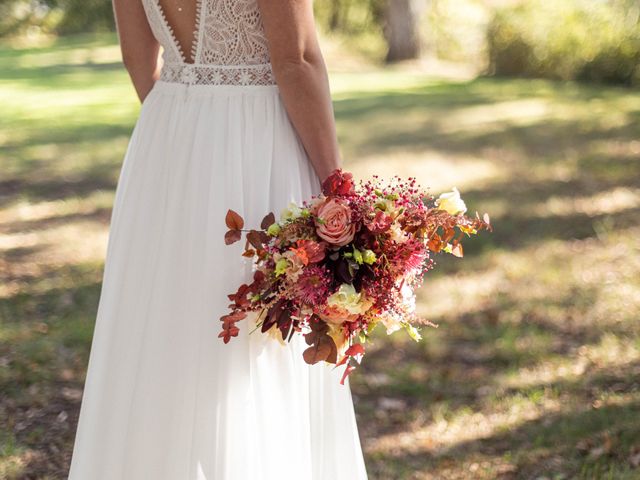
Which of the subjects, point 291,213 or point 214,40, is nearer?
point 291,213

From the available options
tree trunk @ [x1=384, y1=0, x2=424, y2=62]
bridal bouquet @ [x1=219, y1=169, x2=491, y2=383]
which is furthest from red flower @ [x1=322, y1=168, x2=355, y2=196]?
tree trunk @ [x1=384, y1=0, x2=424, y2=62]

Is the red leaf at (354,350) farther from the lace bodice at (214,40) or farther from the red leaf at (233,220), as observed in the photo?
the lace bodice at (214,40)

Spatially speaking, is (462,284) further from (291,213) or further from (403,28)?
(403,28)

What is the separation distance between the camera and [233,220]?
2.41 m

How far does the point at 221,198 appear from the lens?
2.59 meters

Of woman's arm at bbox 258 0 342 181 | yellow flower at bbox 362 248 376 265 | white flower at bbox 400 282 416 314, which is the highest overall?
woman's arm at bbox 258 0 342 181

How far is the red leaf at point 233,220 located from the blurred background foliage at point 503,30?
1372 cm

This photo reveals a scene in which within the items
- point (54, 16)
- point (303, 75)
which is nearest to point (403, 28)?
point (54, 16)

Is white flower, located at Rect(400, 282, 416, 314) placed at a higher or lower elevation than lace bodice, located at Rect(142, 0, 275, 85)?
lower

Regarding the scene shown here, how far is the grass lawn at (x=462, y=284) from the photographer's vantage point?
440cm

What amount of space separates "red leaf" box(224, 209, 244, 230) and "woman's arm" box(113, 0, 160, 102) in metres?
0.78

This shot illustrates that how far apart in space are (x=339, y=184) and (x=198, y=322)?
1.90 ft

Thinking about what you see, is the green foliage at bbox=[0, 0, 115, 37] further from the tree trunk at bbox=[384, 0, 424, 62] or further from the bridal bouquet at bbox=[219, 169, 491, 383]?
the bridal bouquet at bbox=[219, 169, 491, 383]

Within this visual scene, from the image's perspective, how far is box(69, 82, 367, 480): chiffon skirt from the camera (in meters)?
2.58
